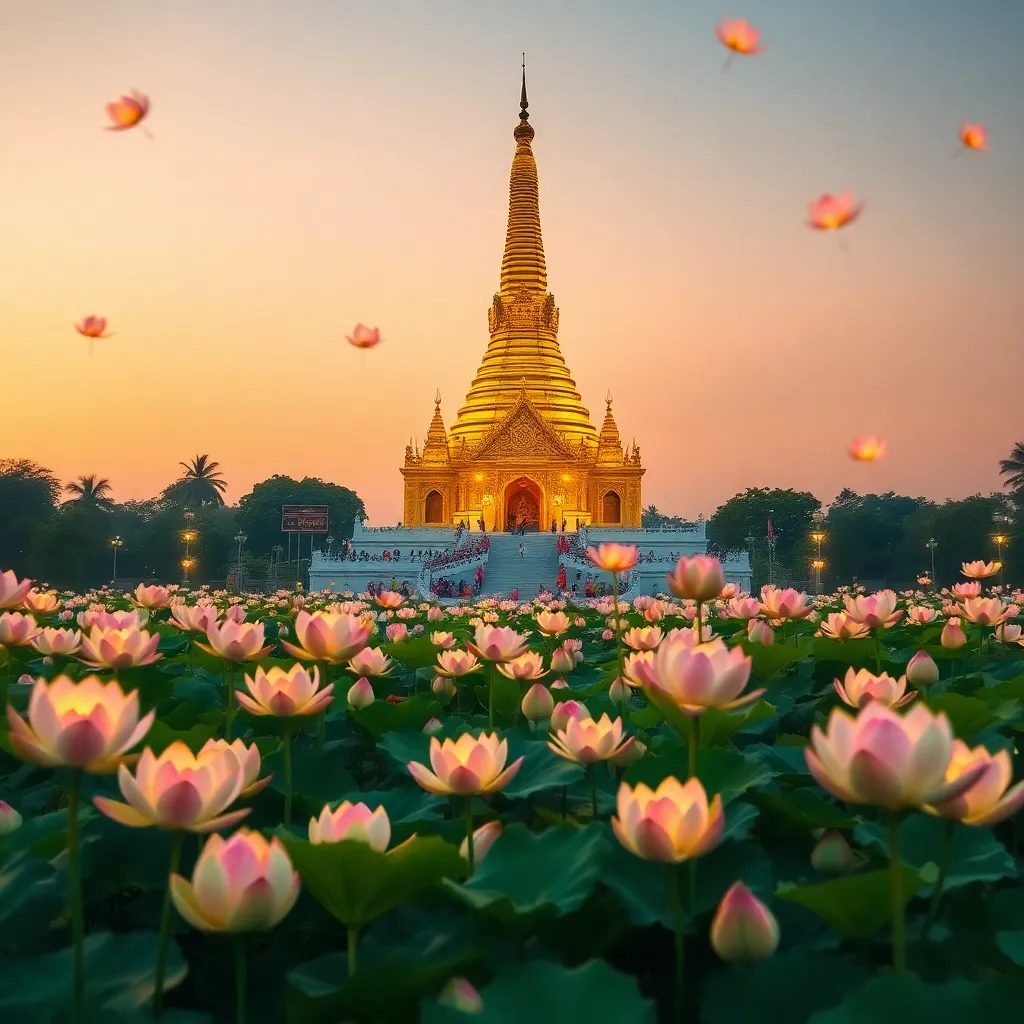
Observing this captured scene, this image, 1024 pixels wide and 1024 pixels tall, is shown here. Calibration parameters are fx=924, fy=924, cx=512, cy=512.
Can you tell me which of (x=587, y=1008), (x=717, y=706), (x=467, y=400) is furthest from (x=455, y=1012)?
(x=467, y=400)

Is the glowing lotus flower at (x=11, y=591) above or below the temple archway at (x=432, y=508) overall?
below

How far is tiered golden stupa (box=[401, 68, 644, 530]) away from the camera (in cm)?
4328

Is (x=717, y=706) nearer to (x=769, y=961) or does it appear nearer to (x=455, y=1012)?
(x=769, y=961)

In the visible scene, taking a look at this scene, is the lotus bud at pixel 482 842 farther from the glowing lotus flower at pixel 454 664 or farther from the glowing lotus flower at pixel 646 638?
the glowing lotus flower at pixel 646 638

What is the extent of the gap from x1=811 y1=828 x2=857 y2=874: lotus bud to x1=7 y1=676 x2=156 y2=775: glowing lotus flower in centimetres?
136

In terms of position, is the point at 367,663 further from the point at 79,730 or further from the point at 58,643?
the point at 79,730

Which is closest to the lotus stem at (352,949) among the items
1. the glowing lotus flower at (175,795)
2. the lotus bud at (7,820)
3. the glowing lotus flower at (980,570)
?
the glowing lotus flower at (175,795)

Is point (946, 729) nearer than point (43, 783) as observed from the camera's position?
Yes

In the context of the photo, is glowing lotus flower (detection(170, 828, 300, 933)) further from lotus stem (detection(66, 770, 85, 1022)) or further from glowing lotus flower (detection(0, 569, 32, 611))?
glowing lotus flower (detection(0, 569, 32, 611))

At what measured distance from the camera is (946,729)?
1.44 meters

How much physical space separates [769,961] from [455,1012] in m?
0.55

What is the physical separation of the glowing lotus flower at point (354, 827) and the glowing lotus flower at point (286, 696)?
67cm

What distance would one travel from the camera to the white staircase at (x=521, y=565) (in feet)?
101

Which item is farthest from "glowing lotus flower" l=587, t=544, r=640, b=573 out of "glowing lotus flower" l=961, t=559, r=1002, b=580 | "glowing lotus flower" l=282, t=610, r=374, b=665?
"glowing lotus flower" l=961, t=559, r=1002, b=580
